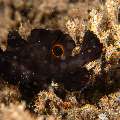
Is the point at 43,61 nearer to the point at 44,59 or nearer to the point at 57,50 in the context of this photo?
the point at 44,59

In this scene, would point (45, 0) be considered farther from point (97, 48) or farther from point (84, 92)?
point (84, 92)

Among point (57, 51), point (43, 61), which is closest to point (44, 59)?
point (43, 61)

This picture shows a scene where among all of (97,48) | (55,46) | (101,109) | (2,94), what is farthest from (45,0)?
(101,109)

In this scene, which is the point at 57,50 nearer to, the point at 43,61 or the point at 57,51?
the point at 57,51
